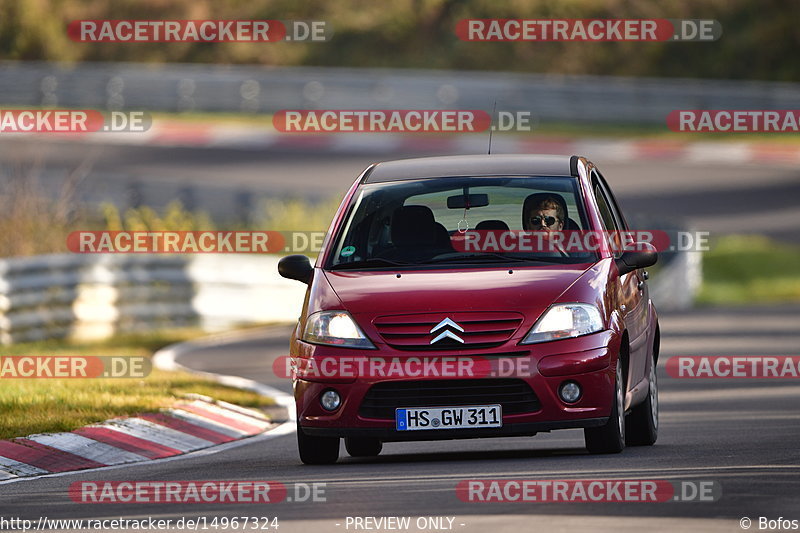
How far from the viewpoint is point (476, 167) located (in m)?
11.7

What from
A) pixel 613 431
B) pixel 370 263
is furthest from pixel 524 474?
pixel 370 263

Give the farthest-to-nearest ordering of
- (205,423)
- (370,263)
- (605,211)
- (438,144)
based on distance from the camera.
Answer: (438,144) → (205,423) → (605,211) → (370,263)

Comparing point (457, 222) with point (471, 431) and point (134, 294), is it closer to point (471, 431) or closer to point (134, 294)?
point (471, 431)

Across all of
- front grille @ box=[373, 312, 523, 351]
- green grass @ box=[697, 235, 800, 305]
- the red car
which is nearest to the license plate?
the red car

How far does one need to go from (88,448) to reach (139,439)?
0.63 metres

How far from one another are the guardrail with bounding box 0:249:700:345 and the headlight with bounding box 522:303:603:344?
12653 mm

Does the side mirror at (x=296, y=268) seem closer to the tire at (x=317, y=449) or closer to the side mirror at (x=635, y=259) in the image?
the tire at (x=317, y=449)

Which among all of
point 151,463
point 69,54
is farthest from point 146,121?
point 151,463

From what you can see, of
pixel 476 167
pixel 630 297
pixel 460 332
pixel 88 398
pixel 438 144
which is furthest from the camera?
pixel 438 144

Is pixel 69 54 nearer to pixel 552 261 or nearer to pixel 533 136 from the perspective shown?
pixel 533 136

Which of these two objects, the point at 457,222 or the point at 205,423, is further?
the point at 205,423

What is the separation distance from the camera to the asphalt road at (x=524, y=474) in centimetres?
833

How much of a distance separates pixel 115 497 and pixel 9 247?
15469 mm

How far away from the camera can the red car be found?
10.4m
